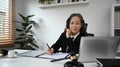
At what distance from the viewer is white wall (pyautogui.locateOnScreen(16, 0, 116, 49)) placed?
301cm

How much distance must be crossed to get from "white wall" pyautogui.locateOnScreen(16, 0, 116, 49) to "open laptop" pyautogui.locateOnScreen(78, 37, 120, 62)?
1.81 metres

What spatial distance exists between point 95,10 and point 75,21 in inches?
50.0

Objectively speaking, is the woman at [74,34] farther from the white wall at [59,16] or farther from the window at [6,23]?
the window at [6,23]

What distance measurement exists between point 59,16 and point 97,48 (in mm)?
2209

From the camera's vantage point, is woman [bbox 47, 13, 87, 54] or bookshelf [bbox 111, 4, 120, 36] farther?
bookshelf [bbox 111, 4, 120, 36]

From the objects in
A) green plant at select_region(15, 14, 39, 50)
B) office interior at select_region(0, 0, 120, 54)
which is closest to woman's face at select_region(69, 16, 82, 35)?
office interior at select_region(0, 0, 120, 54)

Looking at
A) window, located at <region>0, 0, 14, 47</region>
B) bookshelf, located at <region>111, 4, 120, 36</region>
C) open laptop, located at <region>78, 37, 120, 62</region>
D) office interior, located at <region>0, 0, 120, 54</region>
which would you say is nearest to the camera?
open laptop, located at <region>78, 37, 120, 62</region>

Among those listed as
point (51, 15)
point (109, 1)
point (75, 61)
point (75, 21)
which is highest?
point (109, 1)

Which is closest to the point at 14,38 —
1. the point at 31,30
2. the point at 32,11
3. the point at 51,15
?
the point at 31,30

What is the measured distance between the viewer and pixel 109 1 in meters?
2.96

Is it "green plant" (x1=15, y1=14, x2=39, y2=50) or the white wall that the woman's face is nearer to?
the white wall

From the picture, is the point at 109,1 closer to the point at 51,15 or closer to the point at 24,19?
the point at 51,15

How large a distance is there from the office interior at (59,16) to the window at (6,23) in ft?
0.86

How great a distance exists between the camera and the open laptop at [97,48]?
1.23 m
